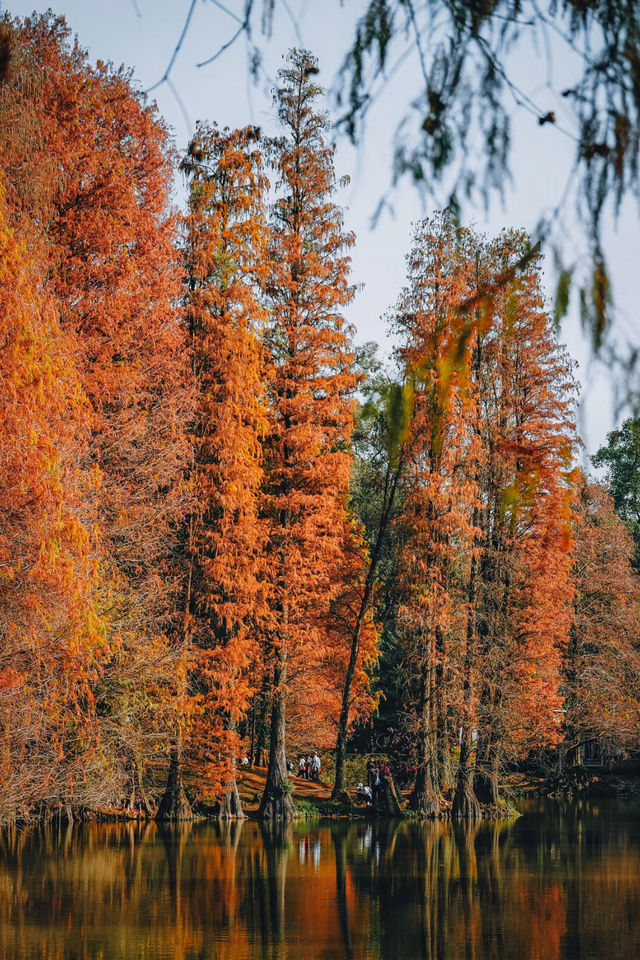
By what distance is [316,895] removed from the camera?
13.5 metres

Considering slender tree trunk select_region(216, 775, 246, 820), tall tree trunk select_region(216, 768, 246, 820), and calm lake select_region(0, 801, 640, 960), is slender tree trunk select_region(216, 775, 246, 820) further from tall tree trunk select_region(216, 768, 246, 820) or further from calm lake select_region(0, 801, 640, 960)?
calm lake select_region(0, 801, 640, 960)

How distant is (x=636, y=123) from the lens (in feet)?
9.42

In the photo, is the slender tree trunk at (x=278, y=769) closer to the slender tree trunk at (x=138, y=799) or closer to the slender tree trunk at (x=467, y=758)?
the slender tree trunk at (x=138, y=799)

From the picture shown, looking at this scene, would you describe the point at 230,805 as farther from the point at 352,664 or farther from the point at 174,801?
the point at 352,664

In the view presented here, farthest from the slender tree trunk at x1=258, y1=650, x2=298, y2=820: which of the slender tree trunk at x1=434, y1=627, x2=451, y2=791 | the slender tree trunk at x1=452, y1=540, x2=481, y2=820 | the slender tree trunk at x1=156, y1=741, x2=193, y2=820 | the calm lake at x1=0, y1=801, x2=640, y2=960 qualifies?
the slender tree trunk at x1=452, y1=540, x2=481, y2=820

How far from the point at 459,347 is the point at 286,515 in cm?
2554

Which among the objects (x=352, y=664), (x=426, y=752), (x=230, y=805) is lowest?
(x=230, y=805)

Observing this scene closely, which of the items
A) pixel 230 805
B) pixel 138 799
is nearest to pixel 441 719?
pixel 230 805

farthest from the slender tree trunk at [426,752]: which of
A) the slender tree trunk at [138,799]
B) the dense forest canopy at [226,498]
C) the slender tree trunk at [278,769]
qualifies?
the slender tree trunk at [138,799]

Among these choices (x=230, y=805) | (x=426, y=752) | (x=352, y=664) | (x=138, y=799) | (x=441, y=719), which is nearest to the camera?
(x=138, y=799)

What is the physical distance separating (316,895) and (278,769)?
1367 centimetres

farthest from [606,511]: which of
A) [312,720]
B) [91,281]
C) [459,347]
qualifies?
[459,347]

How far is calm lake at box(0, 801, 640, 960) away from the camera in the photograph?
9.91 m

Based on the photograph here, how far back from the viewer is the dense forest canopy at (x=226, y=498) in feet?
48.8
